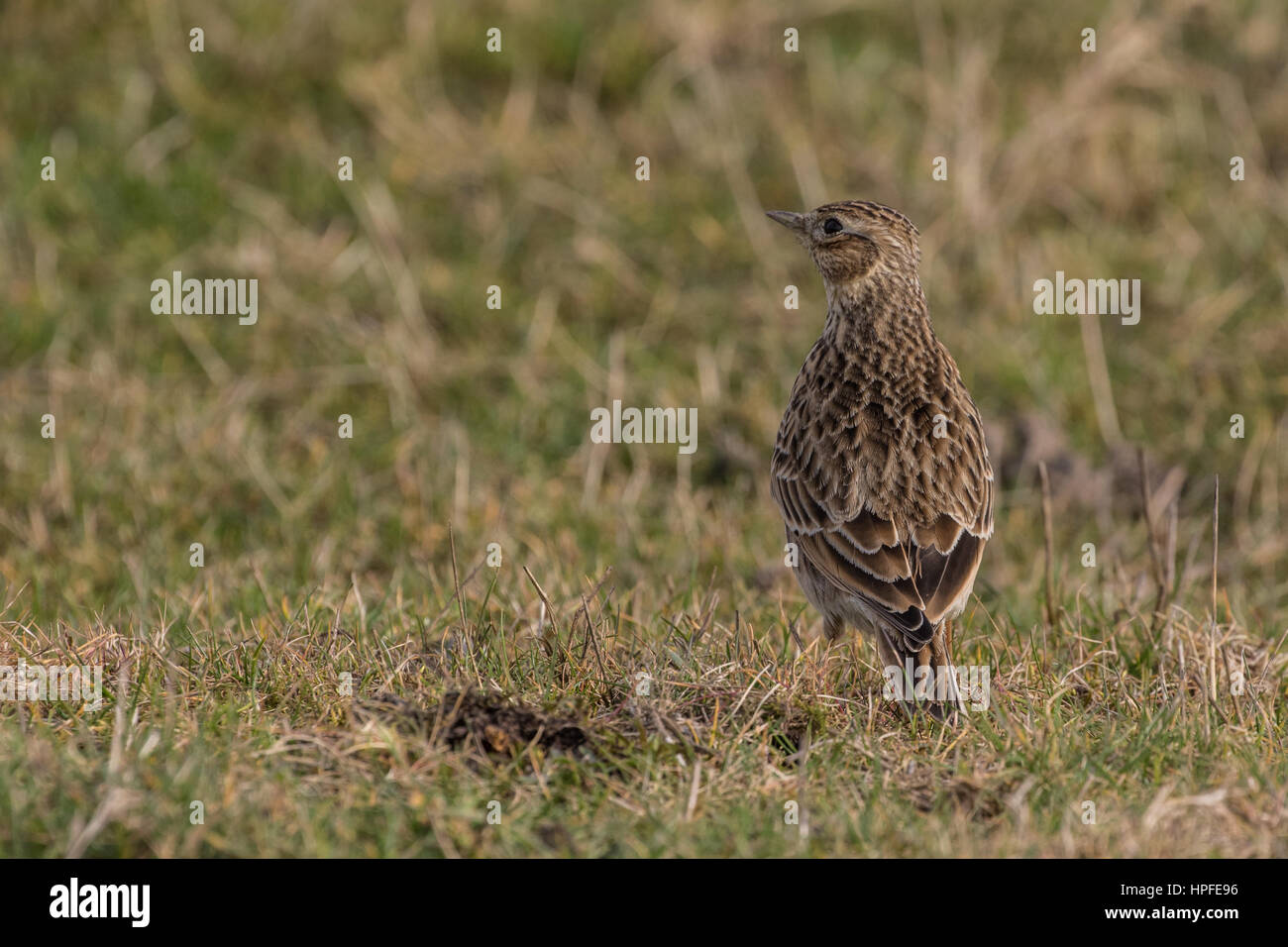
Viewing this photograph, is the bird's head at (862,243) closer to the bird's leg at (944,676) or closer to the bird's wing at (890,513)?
the bird's wing at (890,513)

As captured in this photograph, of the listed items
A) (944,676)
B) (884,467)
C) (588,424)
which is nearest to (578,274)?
(588,424)

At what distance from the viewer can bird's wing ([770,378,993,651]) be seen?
526 centimetres

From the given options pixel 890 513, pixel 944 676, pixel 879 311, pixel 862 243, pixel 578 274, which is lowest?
pixel 944 676

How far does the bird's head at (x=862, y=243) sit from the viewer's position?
19.9 feet

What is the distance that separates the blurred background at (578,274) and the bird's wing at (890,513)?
26.2 inches

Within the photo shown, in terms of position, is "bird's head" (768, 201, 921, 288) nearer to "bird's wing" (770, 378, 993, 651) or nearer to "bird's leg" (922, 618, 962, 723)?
"bird's wing" (770, 378, 993, 651)

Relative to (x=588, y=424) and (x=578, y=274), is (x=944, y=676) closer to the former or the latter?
(x=588, y=424)

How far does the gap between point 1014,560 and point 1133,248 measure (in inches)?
126

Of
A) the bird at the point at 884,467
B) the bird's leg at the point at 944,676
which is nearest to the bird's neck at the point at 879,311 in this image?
the bird at the point at 884,467

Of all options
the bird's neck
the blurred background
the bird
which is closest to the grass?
the blurred background

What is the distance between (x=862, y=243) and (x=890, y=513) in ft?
3.71

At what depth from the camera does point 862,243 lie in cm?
605

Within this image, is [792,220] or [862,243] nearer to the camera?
[862,243]
